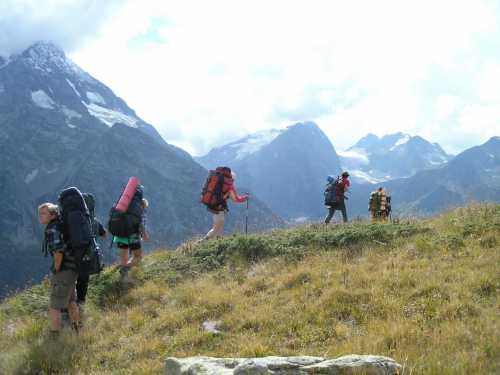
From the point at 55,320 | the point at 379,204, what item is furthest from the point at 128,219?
the point at 379,204

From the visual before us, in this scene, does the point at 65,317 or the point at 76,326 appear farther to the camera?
the point at 65,317

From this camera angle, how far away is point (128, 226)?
417 inches

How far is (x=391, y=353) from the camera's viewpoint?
530 centimetres

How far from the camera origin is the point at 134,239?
10.9 metres

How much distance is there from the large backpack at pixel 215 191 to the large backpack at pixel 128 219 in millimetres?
2235

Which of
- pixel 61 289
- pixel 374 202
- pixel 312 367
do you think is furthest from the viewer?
pixel 374 202

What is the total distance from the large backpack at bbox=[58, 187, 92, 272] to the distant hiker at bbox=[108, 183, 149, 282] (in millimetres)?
2313

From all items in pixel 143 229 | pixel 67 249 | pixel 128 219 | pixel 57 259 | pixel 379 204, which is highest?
pixel 379 204

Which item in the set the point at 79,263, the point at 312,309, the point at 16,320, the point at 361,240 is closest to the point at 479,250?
the point at 361,240

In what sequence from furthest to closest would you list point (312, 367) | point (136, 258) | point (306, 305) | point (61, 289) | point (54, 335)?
point (136, 258)
point (61, 289)
point (54, 335)
point (306, 305)
point (312, 367)

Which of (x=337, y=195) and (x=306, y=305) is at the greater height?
(x=337, y=195)

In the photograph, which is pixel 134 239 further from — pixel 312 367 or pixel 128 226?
pixel 312 367

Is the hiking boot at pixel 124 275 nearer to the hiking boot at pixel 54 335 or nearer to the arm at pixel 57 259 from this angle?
the hiking boot at pixel 54 335

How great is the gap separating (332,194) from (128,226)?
8.25 m
